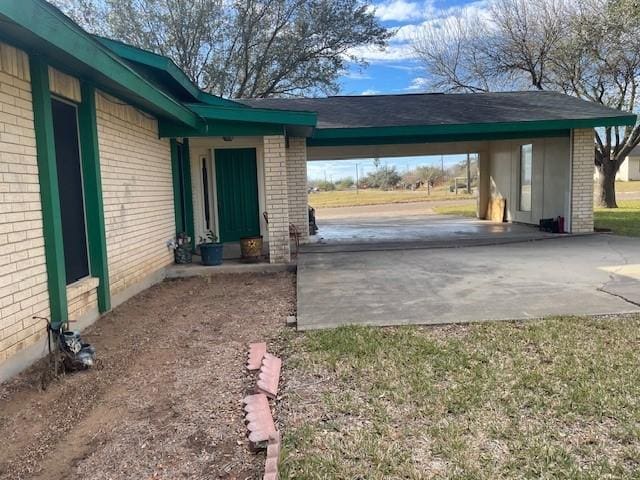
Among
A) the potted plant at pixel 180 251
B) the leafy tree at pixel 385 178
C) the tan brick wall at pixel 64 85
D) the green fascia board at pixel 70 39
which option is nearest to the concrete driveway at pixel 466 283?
the potted plant at pixel 180 251

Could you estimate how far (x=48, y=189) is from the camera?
407 cm

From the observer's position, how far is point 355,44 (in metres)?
19.7

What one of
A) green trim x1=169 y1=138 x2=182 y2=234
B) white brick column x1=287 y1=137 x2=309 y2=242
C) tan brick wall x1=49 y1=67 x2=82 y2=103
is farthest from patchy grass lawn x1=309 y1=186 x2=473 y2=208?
tan brick wall x1=49 y1=67 x2=82 y2=103

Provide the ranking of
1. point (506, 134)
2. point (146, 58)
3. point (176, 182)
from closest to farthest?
1. point (146, 58)
2. point (176, 182)
3. point (506, 134)

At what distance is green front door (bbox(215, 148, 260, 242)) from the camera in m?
11.0

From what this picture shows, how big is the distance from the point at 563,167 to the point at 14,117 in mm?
10926

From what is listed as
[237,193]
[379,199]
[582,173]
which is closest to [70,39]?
[237,193]

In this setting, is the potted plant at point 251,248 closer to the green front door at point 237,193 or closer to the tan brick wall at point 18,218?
the green front door at point 237,193

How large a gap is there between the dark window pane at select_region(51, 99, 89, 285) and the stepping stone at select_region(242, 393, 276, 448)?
2719mm

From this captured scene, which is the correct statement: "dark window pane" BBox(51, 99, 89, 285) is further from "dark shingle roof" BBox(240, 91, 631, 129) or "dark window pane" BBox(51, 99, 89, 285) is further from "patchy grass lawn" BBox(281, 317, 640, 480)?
"dark shingle roof" BBox(240, 91, 631, 129)

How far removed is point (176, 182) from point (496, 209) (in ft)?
A: 33.5

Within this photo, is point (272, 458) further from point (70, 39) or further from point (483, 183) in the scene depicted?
point (483, 183)

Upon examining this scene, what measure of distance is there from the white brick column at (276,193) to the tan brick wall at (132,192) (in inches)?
68.9

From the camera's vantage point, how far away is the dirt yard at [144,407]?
2.48m
